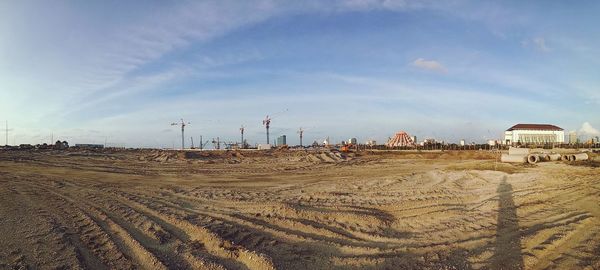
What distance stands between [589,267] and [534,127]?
97.8 metres

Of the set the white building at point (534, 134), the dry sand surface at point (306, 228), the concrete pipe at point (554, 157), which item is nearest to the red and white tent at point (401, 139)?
the white building at point (534, 134)

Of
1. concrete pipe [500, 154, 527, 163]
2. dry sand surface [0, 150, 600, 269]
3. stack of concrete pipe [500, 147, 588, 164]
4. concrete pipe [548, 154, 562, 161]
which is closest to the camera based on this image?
dry sand surface [0, 150, 600, 269]

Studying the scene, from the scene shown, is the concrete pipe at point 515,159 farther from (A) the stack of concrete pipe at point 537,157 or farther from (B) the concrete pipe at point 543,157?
(B) the concrete pipe at point 543,157

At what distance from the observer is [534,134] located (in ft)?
284

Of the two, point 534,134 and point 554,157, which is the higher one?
point 534,134

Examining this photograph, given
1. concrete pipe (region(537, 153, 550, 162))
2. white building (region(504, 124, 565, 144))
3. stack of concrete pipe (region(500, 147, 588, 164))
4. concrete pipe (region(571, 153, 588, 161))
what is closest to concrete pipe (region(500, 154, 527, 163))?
stack of concrete pipe (region(500, 147, 588, 164))

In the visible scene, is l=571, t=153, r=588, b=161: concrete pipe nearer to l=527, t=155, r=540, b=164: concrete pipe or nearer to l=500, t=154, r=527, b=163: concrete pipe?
l=527, t=155, r=540, b=164: concrete pipe

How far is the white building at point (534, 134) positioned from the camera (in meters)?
85.8

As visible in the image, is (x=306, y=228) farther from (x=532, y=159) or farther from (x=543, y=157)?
(x=543, y=157)

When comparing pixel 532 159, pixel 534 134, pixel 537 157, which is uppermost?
pixel 534 134

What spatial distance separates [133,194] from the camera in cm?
1393

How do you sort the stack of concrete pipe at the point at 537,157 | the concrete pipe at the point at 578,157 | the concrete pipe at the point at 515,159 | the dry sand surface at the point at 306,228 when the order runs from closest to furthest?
the dry sand surface at the point at 306,228 < the concrete pipe at the point at 515,159 < the stack of concrete pipe at the point at 537,157 < the concrete pipe at the point at 578,157

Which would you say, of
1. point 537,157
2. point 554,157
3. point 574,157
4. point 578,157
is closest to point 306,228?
point 537,157

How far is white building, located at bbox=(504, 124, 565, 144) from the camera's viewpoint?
281 feet
